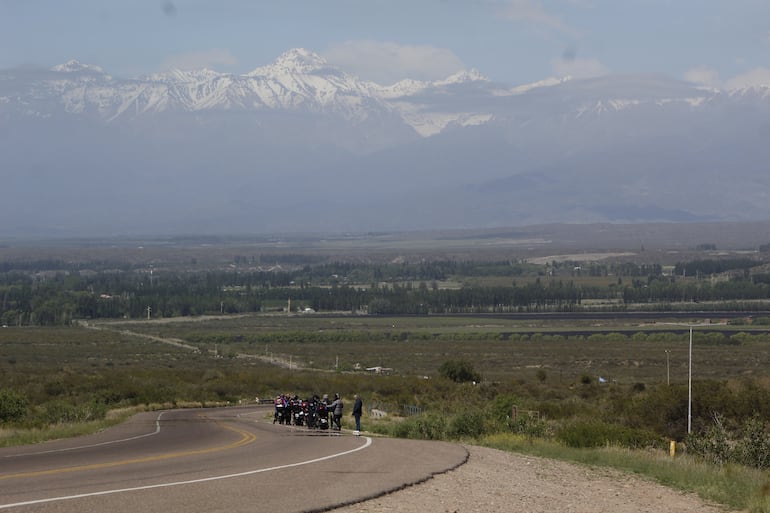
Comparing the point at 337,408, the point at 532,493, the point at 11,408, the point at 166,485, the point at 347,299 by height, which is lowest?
the point at 347,299

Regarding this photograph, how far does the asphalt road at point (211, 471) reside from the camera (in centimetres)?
1551

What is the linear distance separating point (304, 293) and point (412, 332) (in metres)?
64.7

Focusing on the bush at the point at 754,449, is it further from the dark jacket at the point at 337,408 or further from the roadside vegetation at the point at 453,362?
the dark jacket at the point at 337,408

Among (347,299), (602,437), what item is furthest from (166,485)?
(347,299)

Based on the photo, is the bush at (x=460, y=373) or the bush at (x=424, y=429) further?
the bush at (x=460, y=373)

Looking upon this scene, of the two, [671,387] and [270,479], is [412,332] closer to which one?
[671,387]

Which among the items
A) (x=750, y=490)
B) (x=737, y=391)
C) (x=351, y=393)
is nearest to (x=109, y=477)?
(x=750, y=490)

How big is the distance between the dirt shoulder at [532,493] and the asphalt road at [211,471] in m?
0.41

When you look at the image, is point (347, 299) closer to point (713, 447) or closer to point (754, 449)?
point (713, 447)

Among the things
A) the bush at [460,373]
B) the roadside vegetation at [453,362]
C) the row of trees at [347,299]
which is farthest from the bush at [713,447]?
the row of trees at [347,299]

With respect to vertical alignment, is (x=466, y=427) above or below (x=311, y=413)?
above

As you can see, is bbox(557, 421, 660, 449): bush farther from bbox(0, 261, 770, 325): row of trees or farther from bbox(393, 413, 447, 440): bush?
bbox(0, 261, 770, 325): row of trees

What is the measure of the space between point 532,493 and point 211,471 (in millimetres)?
4945

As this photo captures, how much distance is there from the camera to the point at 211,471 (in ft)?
62.6
